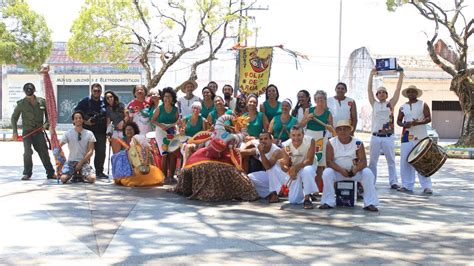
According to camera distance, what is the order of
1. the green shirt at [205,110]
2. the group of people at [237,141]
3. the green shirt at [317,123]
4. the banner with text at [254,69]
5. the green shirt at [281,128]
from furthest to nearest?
1. the banner with text at [254,69]
2. the green shirt at [205,110]
3. the green shirt at [281,128]
4. the green shirt at [317,123]
5. the group of people at [237,141]

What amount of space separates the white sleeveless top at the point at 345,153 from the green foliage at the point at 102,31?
2038cm

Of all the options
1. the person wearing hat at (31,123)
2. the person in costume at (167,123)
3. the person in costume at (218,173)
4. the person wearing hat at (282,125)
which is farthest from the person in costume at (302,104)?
the person wearing hat at (31,123)

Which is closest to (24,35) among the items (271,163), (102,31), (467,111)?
(102,31)

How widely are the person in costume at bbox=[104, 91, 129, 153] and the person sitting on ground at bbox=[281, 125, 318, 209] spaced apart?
154 inches

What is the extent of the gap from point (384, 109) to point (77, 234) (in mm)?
5943

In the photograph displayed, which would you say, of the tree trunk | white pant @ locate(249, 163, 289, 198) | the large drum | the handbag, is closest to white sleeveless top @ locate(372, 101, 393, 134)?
the large drum

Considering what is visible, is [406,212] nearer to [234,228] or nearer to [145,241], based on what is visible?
[234,228]

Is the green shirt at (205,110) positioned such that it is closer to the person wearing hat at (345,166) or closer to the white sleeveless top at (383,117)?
the white sleeveless top at (383,117)

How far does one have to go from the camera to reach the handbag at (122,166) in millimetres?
10449

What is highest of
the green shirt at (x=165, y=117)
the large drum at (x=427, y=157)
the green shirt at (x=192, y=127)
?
the green shirt at (x=165, y=117)

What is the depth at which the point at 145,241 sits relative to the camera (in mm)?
6191

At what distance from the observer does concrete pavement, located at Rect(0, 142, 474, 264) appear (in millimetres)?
5641

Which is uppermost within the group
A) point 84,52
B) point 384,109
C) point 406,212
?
point 84,52

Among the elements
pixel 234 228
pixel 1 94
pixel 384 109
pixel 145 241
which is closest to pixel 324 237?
pixel 234 228
